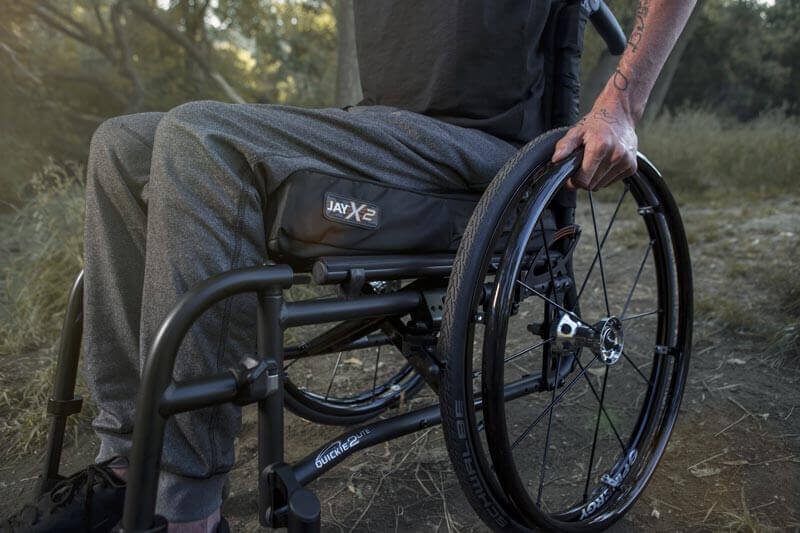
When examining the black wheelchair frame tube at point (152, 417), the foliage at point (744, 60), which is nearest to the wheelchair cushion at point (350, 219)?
the black wheelchair frame tube at point (152, 417)

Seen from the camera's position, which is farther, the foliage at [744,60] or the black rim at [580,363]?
the foliage at [744,60]

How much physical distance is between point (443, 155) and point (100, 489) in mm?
889

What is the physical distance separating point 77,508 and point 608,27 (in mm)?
1590

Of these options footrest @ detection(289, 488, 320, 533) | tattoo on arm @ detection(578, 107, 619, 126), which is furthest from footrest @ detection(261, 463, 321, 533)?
tattoo on arm @ detection(578, 107, 619, 126)

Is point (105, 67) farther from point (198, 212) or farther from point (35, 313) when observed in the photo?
point (198, 212)

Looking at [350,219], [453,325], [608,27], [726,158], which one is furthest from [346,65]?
[726,158]

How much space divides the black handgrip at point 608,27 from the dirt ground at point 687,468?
117 cm

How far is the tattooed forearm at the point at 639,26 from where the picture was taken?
3.92 feet

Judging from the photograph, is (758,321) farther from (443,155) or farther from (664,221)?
(443,155)

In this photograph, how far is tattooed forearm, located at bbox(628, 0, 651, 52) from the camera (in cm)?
119

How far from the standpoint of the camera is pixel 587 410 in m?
2.01

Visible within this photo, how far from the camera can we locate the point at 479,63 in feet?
4.14

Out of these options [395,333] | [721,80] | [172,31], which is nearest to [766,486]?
[395,333]

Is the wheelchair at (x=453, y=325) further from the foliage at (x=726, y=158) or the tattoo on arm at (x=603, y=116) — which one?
the foliage at (x=726, y=158)
